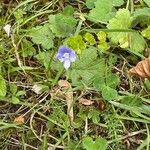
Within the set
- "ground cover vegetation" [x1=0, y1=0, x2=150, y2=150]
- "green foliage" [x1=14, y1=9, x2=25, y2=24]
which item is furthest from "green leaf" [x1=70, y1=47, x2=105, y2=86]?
"green foliage" [x1=14, y1=9, x2=25, y2=24]

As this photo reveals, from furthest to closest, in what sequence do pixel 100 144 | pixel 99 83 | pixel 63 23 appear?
pixel 63 23 < pixel 99 83 < pixel 100 144

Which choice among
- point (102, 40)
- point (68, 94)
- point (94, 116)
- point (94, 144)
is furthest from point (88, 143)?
point (102, 40)

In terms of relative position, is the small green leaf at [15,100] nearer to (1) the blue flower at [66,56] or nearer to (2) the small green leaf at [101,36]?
(1) the blue flower at [66,56]

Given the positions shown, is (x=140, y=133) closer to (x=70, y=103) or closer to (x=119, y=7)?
(x=70, y=103)

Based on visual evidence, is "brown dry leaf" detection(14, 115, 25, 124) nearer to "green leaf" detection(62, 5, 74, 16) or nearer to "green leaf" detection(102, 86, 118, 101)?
"green leaf" detection(102, 86, 118, 101)

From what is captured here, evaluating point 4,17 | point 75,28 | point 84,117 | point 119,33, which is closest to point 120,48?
point 119,33

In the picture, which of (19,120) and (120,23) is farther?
(120,23)

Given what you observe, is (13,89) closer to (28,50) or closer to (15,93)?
(15,93)

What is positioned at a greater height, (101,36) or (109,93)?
(101,36)

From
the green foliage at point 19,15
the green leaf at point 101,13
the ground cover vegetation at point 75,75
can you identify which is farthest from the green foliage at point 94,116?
the green foliage at point 19,15
